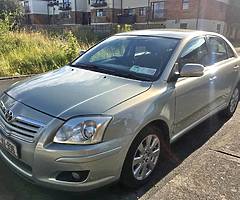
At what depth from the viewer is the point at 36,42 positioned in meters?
9.88

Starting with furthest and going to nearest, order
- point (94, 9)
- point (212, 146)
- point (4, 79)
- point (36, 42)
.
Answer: point (94, 9) < point (36, 42) < point (4, 79) < point (212, 146)

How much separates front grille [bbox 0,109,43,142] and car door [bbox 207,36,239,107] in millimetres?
2687

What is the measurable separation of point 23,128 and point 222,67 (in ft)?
10.5

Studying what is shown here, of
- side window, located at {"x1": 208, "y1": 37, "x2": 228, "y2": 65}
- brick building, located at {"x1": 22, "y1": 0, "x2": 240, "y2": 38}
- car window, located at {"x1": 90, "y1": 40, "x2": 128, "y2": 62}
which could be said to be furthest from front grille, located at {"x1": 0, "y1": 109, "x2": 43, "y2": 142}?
brick building, located at {"x1": 22, "y1": 0, "x2": 240, "y2": 38}

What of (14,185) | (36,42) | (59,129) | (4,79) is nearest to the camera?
(59,129)

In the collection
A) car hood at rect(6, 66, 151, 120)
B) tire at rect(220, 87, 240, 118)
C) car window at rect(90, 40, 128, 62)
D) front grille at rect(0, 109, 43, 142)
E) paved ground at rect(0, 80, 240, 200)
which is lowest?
paved ground at rect(0, 80, 240, 200)

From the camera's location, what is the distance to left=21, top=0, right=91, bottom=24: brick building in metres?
48.6

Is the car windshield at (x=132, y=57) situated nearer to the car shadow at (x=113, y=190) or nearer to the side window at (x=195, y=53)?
the side window at (x=195, y=53)

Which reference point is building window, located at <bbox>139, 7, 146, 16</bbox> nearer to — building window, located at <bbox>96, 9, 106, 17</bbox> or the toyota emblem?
building window, located at <bbox>96, 9, 106, 17</bbox>

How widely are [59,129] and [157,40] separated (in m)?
1.95

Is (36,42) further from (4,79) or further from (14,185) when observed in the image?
(14,185)

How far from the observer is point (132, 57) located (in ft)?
11.9

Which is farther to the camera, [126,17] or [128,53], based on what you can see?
[126,17]

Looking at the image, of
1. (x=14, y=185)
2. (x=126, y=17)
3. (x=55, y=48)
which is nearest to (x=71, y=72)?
(x=14, y=185)
